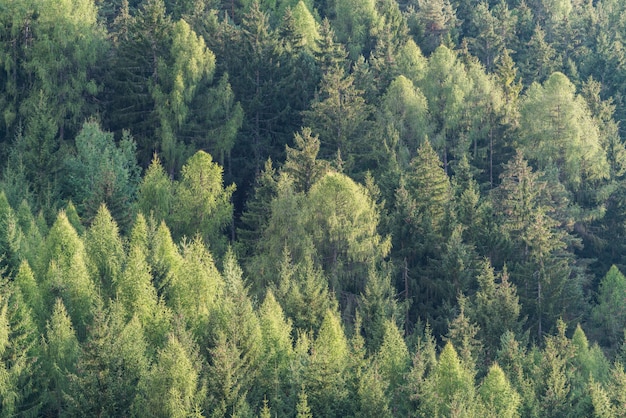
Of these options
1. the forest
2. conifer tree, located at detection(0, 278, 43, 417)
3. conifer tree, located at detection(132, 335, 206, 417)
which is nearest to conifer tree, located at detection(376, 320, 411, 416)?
the forest

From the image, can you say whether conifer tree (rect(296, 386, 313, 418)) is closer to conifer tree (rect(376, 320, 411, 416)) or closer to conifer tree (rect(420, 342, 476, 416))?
conifer tree (rect(376, 320, 411, 416))

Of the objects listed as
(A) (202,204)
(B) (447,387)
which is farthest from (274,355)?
(A) (202,204)

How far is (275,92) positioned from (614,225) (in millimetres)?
29745

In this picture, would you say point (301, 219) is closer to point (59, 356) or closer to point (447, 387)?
point (447, 387)

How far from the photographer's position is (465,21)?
12731 cm

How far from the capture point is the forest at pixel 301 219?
59.1 metres

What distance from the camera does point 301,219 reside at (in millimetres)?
75500

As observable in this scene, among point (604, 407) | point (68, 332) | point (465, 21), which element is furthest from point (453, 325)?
point (465, 21)

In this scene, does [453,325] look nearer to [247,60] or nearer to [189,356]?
[189,356]

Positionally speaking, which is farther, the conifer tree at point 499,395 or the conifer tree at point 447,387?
the conifer tree at point 499,395

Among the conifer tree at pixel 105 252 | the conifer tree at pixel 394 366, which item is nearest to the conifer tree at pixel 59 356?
the conifer tree at pixel 105 252

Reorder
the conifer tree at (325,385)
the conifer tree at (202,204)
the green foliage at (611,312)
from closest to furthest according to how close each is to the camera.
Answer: the conifer tree at (325,385) → the conifer tree at (202,204) → the green foliage at (611,312)

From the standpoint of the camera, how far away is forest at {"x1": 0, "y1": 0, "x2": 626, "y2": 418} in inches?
2325

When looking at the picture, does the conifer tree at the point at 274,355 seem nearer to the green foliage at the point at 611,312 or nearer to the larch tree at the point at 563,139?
the green foliage at the point at 611,312
